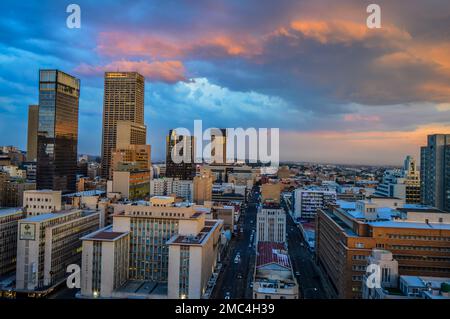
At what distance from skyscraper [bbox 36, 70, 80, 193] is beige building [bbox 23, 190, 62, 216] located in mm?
15463

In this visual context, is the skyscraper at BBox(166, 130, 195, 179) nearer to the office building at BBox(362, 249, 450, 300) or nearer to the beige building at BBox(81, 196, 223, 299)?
the beige building at BBox(81, 196, 223, 299)

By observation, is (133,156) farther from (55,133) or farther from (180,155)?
(180,155)

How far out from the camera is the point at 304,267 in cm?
1479

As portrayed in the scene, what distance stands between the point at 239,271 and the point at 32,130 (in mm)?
33859

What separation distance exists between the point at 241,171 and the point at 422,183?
3336cm

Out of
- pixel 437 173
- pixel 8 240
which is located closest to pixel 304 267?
pixel 8 240

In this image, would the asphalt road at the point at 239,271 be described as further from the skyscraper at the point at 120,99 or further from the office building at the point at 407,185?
the skyscraper at the point at 120,99

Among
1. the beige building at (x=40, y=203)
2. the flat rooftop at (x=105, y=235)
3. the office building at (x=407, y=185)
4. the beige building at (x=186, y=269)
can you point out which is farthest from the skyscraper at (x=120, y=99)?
the beige building at (x=186, y=269)

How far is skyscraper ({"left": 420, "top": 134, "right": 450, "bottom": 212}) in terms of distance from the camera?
2211 cm

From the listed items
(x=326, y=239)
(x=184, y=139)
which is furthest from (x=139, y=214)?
(x=184, y=139)

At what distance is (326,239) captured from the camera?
13.6 meters

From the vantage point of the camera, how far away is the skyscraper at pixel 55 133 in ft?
95.5

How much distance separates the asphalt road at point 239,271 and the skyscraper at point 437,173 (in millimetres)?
11962

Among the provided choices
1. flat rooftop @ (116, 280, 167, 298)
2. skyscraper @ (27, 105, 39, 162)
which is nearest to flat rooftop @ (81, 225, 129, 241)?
flat rooftop @ (116, 280, 167, 298)
